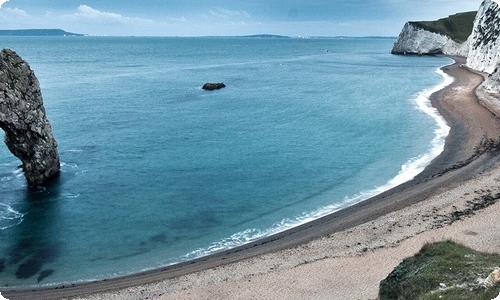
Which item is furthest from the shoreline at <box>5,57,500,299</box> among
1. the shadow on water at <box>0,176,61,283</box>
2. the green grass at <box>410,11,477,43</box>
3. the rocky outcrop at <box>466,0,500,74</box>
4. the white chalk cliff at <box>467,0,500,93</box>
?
the green grass at <box>410,11,477,43</box>

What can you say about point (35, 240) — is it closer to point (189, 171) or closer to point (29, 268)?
point (29, 268)

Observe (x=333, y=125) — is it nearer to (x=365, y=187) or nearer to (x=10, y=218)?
(x=365, y=187)

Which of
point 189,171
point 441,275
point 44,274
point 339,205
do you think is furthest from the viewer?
point 189,171

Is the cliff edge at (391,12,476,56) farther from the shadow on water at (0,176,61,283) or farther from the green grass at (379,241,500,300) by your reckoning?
the green grass at (379,241,500,300)

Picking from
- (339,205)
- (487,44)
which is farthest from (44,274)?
(487,44)

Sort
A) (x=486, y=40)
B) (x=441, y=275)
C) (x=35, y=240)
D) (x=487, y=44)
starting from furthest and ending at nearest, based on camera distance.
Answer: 1. (x=486, y=40)
2. (x=487, y=44)
3. (x=35, y=240)
4. (x=441, y=275)

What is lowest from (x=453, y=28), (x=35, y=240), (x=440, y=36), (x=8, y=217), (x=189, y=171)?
(x=35, y=240)

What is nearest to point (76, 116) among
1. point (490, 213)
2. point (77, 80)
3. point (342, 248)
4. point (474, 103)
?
point (77, 80)
